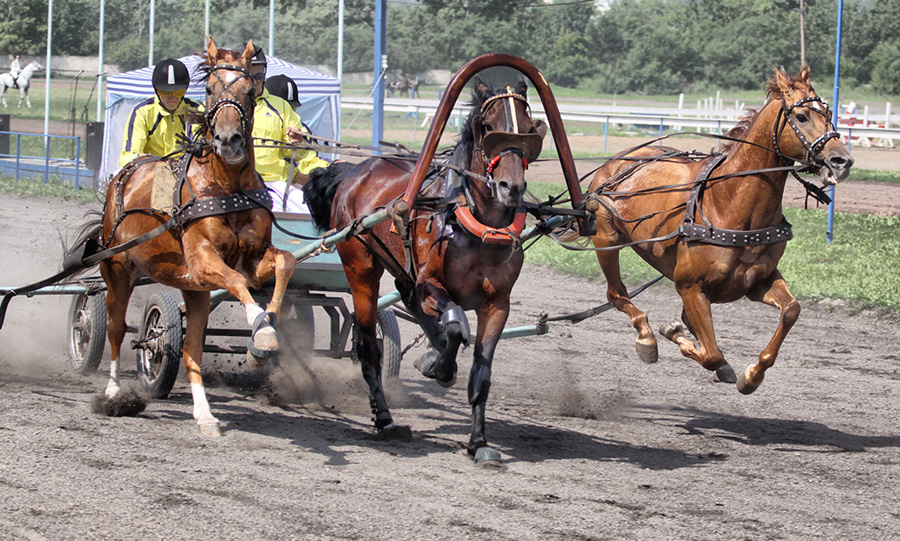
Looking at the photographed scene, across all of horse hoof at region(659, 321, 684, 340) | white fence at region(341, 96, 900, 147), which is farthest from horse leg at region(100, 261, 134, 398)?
white fence at region(341, 96, 900, 147)

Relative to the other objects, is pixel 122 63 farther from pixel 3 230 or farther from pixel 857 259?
pixel 857 259

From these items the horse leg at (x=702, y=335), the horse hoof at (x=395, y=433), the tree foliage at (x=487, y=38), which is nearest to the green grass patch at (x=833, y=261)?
the horse leg at (x=702, y=335)

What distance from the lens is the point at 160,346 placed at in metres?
6.80

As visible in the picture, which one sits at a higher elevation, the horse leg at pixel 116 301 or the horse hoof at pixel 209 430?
the horse leg at pixel 116 301

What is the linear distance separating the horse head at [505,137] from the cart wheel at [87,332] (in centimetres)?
341

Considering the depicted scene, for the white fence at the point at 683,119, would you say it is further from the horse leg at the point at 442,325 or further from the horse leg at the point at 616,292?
the horse leg at the point at 442,325

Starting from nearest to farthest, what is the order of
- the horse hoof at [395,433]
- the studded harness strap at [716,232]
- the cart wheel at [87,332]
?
the horse hoof at [395,433]
the studded harness strap at [716,232]
the cart wheel at [87,332]

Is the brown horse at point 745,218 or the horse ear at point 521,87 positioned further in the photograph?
the brown horse at point 745,218

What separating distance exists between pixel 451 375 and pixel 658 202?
2.17 metres

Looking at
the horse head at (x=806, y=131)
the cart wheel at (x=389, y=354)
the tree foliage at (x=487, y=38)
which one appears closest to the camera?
the horse head at (x=806, y=131)

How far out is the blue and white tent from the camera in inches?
545

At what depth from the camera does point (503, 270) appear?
17.8ft

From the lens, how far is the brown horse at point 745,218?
6.02 meters

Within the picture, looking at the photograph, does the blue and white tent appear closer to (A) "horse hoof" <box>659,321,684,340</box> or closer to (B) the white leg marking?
(B) the white leg marking
